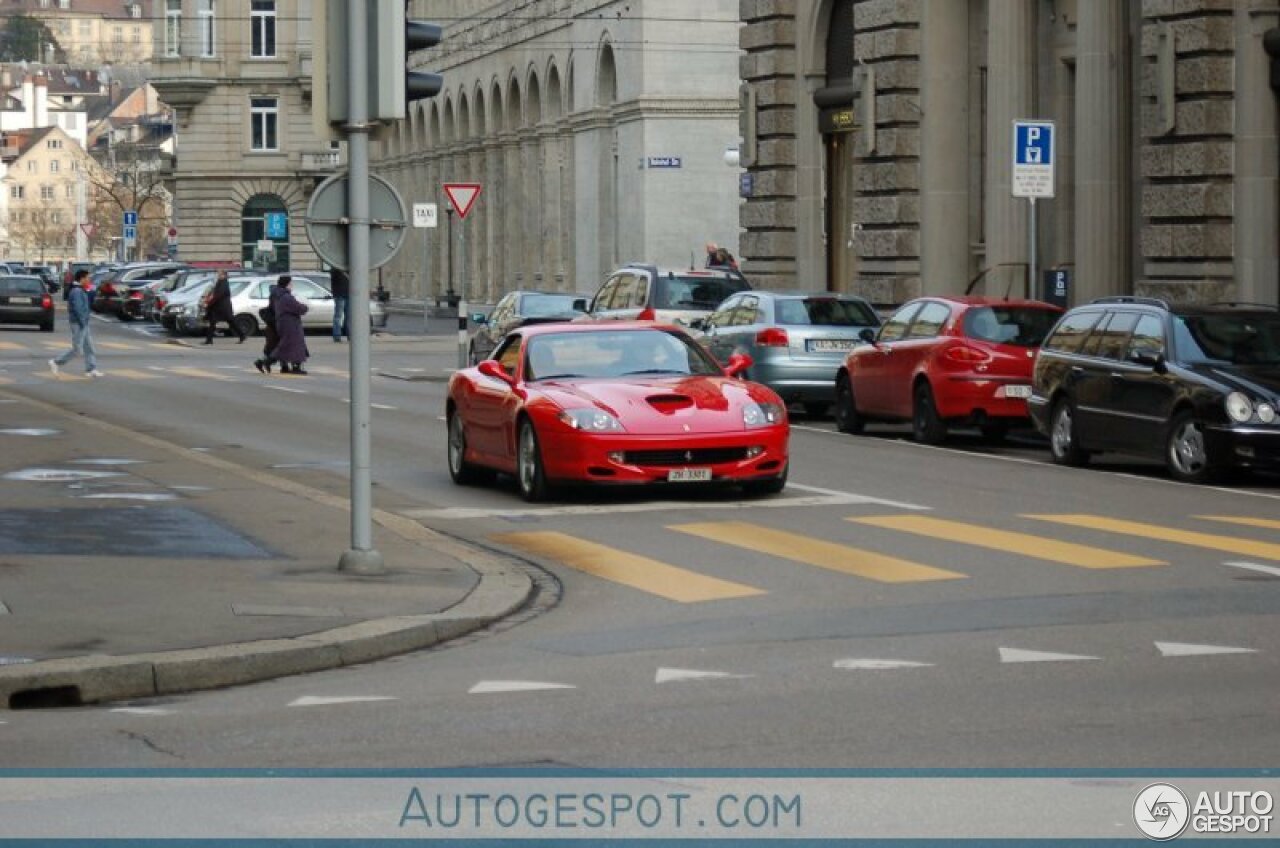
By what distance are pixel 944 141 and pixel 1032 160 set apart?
1022 cm

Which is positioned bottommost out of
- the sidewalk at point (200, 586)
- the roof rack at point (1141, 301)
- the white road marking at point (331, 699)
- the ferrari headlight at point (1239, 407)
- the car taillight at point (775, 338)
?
the white road marking at point (331, 699)

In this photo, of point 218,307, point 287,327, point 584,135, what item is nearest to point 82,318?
point 287,327

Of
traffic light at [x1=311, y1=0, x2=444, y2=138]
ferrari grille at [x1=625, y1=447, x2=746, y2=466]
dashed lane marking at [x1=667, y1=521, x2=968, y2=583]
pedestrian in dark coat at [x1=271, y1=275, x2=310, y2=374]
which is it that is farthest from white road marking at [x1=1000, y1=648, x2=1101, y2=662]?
pedestrian in dark coat at [x1=271, y1=275, x2=310, y2=374]

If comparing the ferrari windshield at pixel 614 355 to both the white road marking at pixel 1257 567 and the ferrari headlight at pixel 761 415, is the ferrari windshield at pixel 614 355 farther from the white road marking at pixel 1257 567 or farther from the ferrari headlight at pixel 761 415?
the white road marking at pixel 1257 567

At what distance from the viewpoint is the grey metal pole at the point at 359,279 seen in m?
14.5

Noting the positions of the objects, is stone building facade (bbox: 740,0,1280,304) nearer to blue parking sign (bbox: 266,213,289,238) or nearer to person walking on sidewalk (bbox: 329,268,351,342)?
person walking on sidewalk (bbox: 329,268,351,342)

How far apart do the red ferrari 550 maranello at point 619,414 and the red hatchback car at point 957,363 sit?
5.86m

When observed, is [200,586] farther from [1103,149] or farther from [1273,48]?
[1103,149]

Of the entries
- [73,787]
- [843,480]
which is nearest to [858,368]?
[843,480]

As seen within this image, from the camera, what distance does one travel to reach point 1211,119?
31234 millimetres

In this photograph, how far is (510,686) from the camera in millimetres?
10875

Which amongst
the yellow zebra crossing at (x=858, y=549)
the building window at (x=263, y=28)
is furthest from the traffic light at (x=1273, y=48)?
the building window at (x=263, y=28)

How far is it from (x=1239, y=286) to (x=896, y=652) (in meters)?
20.6

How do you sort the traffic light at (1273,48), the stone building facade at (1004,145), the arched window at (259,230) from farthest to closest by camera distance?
the arched window at (259,230), the stone building facade at (1004,145), the traffic light at (1273,48)
